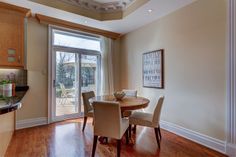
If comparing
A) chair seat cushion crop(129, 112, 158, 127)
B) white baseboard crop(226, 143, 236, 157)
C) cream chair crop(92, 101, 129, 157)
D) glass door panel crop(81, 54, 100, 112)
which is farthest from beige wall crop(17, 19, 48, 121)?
white baseboard crop(226, 143, 236, 157)

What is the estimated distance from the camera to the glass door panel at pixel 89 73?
14.3ft

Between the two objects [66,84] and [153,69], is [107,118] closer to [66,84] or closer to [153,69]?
[153,69]

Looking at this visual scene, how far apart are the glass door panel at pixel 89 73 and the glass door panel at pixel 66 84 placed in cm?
19

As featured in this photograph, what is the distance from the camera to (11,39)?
299cm

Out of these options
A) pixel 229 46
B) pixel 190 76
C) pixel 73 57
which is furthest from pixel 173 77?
pixel 73 57

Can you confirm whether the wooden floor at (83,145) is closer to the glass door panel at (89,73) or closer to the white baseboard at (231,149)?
the white baseboard at (231,149)

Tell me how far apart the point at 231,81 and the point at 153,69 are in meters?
1.69

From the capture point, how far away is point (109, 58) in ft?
15.2

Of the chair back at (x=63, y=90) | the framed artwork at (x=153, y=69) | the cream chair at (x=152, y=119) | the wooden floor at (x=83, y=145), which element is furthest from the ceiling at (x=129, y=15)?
the wooden floor at (x=83, y=145)

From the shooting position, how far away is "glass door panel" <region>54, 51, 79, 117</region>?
3947 millimetres

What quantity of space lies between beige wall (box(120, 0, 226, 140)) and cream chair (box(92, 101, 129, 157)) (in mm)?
1570

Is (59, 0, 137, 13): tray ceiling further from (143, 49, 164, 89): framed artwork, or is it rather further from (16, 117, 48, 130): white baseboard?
(16, 117, 48, 130): white baseboard

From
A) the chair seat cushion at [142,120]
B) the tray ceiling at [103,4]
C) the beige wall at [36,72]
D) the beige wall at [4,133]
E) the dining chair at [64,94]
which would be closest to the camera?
the beige wall at [4,133]

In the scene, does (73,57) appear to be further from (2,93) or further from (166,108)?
(166,108)
